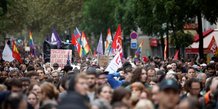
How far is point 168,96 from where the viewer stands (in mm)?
10242

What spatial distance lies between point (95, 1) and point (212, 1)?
1550 inches

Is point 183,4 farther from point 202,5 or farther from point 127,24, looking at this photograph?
point 127,24

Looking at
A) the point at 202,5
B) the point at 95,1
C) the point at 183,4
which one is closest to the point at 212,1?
the point at 202,5

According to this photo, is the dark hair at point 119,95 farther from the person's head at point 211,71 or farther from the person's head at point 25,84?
the person's head at point 211,71

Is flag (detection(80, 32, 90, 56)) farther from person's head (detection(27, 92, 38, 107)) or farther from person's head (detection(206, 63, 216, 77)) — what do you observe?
person's head (detection(27, 92, 38, 107))

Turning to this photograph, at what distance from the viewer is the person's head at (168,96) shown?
1012cm

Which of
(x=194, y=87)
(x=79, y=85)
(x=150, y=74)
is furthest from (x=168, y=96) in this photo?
(x=150, y=74)

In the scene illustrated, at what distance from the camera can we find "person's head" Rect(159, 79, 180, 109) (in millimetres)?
10125

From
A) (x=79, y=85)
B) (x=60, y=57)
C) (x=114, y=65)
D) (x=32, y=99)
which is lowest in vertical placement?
(x=32, y=99)

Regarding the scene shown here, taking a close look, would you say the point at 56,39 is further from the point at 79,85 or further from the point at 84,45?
the point at 79,85

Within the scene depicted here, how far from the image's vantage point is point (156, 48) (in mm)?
78188

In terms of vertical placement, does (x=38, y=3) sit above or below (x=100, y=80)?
above

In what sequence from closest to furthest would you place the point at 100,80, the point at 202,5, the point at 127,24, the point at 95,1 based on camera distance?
1. the point at 100,80
2. the point at 202,5
3. the point at 127,24
4. the point at 95,1

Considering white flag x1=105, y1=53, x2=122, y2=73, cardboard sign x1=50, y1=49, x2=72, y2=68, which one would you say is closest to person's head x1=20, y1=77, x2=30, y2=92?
white flag x1=105, y1=53, x2=122, y2=73
